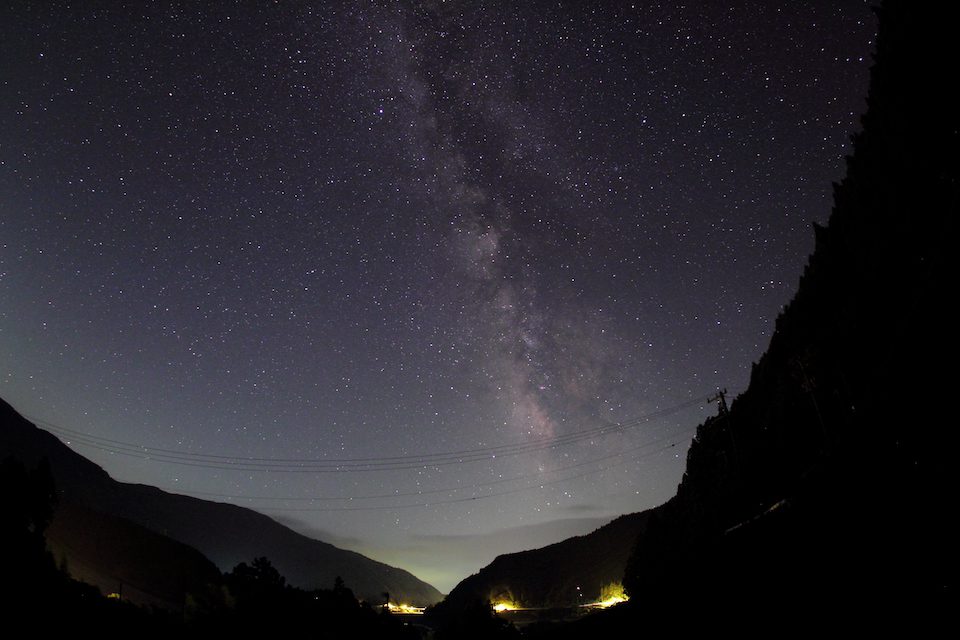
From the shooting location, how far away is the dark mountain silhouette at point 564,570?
203ft

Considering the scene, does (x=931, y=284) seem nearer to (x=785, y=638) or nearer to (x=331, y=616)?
(x=785, y=638)

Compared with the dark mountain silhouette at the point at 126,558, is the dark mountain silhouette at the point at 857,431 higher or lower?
higher

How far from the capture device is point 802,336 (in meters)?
23.4

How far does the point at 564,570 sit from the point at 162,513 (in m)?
126

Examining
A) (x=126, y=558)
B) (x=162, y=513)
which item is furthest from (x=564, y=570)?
(x=162, y=513)

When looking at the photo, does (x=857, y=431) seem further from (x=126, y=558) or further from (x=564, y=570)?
(x=126, y=558)

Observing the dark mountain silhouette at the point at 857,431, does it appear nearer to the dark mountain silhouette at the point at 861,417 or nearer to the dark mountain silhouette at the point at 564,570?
the dark mountain silhouette at the point at 861,417

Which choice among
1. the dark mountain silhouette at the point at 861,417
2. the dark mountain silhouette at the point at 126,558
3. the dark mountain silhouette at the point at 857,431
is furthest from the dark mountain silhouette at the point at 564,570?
the dark mountain silhouette at the point at 126,558

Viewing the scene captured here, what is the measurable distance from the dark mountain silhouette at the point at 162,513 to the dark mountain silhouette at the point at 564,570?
176 feet

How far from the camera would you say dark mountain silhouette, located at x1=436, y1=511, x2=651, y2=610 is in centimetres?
6197

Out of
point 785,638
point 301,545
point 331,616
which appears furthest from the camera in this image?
point 301,545

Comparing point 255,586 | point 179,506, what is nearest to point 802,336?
point 255,586

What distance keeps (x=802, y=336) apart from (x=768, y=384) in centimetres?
443

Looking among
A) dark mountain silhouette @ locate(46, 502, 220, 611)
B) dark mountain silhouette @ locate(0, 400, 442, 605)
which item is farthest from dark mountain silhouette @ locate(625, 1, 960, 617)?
dark mountain silhouette @ locate(0, 400, 442, 605)
